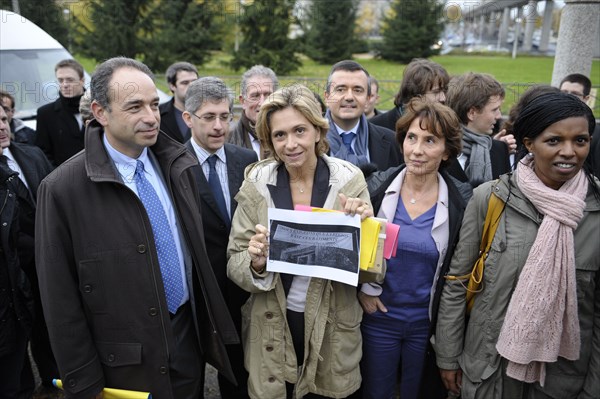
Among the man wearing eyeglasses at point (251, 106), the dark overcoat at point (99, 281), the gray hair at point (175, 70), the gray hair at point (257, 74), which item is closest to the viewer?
the dark overcoat at point (99, 281)

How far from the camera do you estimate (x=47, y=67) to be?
26.0ft

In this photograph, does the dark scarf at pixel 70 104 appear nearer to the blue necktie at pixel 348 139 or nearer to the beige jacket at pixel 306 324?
the blue necktie at pixel 348 139

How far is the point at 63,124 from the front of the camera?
5.53m

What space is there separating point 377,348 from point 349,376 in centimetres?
25

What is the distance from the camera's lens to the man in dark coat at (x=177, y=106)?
5.70 meters

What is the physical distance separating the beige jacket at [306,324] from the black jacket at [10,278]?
1.46 meters

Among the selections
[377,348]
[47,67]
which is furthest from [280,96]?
[47,67]

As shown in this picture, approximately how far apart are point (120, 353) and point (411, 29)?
28.8m

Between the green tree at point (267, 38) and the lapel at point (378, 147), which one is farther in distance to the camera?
the green tree at point (267, 38)

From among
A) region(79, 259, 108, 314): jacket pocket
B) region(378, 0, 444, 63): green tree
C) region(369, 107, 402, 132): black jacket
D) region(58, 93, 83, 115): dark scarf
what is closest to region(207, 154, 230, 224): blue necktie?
region(79, 259, 108, 314): jacket pocket

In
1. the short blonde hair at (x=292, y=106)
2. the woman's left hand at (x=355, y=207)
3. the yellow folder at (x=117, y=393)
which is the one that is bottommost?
the yellow folder at (x=117, y=393)

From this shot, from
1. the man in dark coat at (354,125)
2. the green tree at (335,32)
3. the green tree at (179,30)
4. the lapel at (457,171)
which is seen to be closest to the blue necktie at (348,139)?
the man in dark coat at (354,125)

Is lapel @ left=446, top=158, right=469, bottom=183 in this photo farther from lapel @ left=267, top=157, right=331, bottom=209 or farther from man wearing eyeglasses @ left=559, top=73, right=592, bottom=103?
man wearing eyeglasses @ left=559, top=73, right=592, bottom=103

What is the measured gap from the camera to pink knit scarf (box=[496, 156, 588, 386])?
2.26 metres
